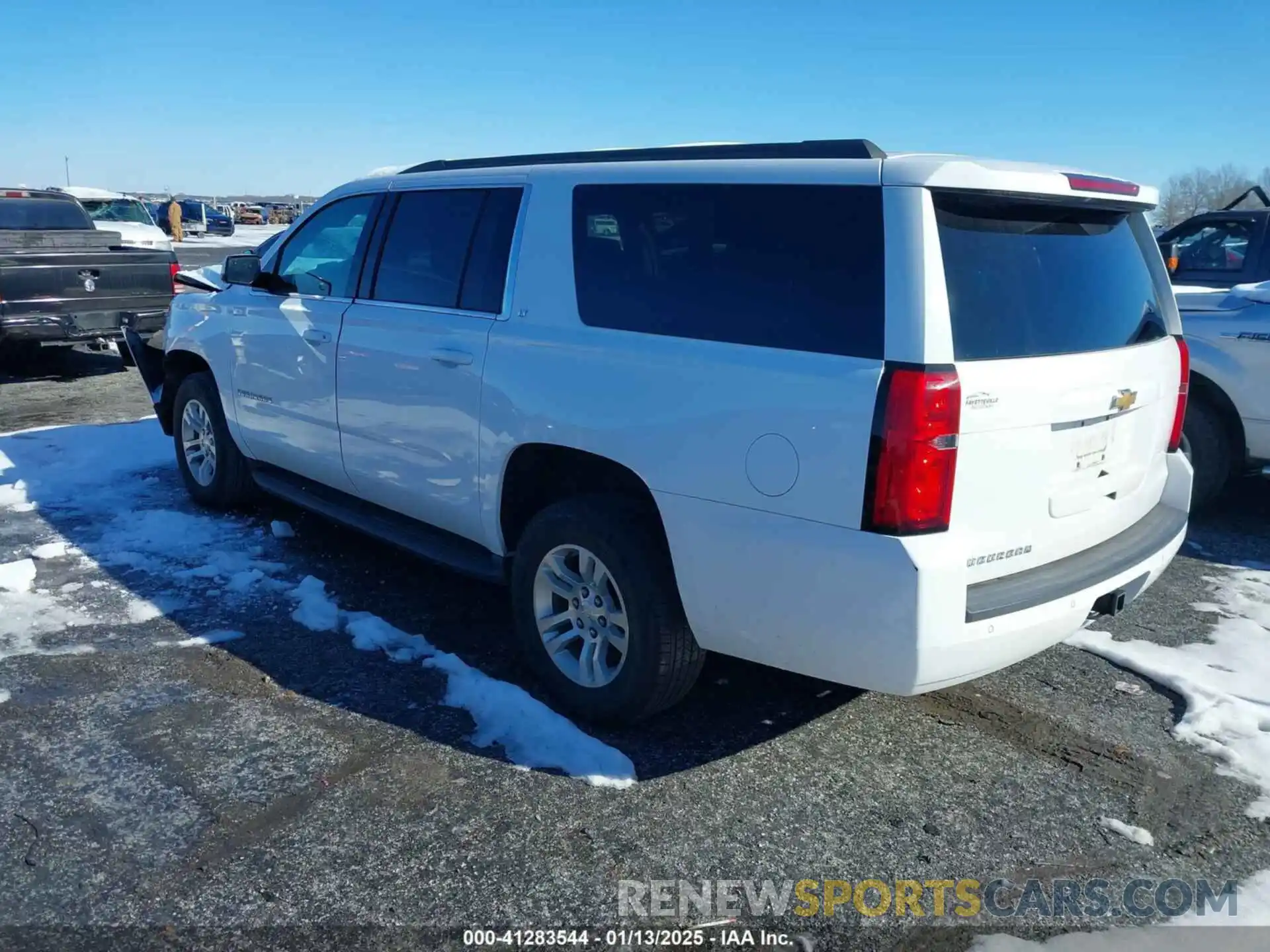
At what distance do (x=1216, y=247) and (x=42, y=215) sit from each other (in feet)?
39.4

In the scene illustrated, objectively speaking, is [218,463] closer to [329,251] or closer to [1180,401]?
[329,251]

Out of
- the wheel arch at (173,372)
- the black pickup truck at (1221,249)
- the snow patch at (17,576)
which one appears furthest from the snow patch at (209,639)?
the black pickup truck at (1221,249)

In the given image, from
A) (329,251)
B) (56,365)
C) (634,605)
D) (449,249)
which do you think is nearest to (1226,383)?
(634,605)

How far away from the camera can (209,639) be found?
14.3ft

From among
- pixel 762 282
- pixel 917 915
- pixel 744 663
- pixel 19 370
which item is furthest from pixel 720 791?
pixel 19 370

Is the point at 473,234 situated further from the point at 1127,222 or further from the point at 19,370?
the point at 19,370

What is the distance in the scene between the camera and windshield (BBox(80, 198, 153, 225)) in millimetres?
16469

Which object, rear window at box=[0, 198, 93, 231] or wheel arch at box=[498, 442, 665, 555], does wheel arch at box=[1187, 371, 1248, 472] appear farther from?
rear window at box=[0, 198, 93, 231]

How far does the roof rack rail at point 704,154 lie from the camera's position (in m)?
3.12

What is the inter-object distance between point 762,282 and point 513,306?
3.73ft

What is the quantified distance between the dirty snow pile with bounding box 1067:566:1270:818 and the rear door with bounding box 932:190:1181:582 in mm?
837

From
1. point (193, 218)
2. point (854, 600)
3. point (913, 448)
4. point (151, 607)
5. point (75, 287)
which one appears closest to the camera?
point (913, 448)

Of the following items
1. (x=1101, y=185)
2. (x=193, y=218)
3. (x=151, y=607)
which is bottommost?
(x=151, y=607)

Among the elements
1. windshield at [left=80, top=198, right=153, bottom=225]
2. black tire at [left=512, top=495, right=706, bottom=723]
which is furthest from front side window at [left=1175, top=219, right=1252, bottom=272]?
windshield at [left=80, top=198, right=153, bottom=225]
